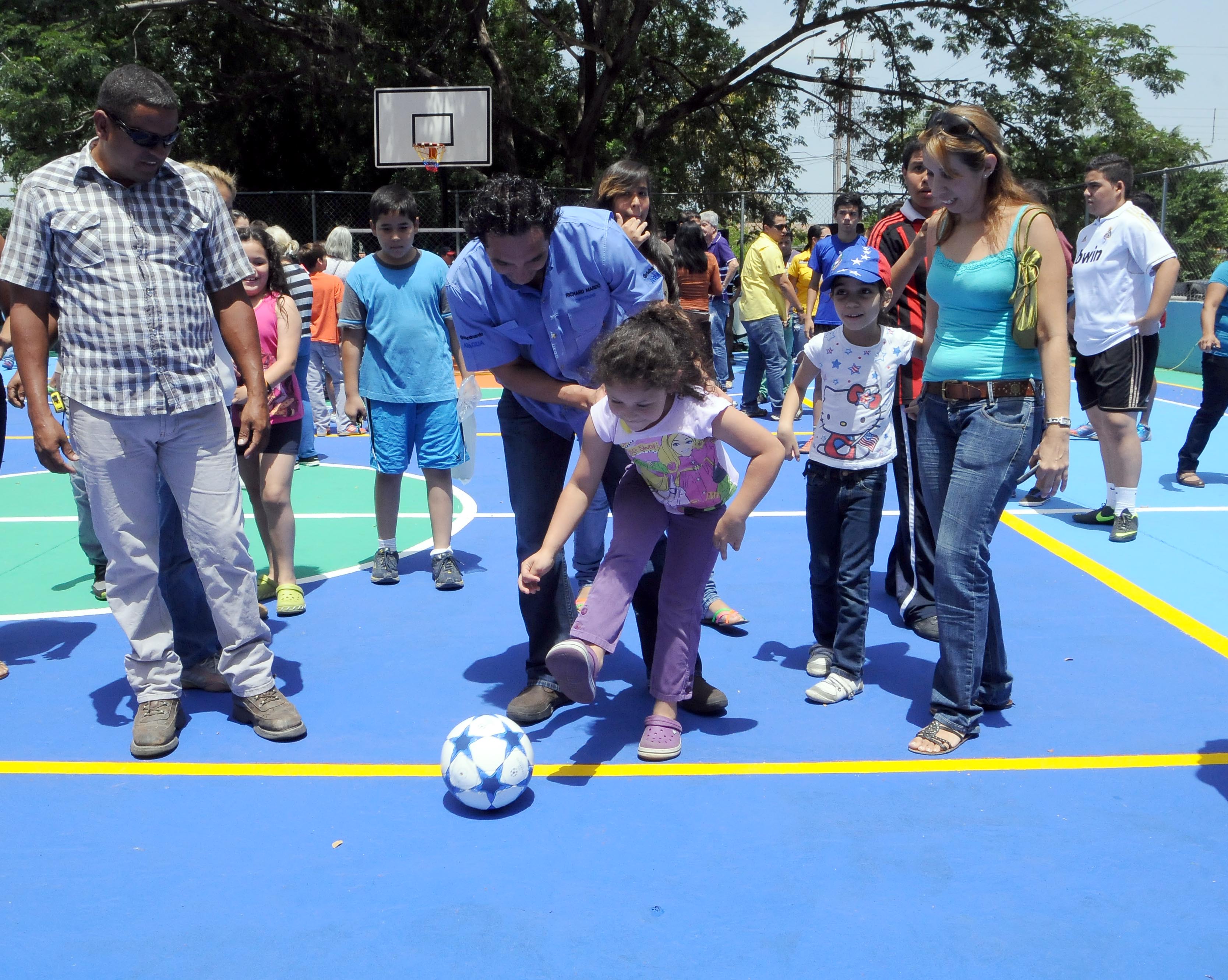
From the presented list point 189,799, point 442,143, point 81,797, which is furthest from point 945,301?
point 442,143

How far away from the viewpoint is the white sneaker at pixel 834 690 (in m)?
4.05

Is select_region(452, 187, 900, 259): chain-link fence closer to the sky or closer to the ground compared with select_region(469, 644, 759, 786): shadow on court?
closer to the sky

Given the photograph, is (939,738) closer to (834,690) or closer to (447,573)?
(834,690)

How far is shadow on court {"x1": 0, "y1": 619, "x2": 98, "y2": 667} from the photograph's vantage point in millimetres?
4668

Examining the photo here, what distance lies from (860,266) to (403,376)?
2614 millimetres

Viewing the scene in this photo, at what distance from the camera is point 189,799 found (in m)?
3.37

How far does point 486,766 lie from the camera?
3.21 meters

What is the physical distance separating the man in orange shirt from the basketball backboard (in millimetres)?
6856

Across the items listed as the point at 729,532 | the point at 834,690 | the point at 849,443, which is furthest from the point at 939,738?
the point at 849,443

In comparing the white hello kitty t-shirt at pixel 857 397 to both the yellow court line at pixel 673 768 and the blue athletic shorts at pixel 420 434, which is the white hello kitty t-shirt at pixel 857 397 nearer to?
the yellow court line at pixel 673 768

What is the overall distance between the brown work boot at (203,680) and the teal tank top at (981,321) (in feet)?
9.75

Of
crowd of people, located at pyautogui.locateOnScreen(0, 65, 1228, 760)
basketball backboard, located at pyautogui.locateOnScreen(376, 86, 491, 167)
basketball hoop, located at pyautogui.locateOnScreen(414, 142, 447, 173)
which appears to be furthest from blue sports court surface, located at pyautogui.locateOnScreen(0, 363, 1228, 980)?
basketball backboard, located at pyautogui.locateOnScreen(376, 86, 491, 167)

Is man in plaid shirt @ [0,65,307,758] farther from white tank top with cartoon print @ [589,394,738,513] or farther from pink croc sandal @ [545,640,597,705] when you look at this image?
white tank top with cartoon print @ [589,394,738,513]

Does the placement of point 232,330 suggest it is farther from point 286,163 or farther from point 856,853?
point 286,163
